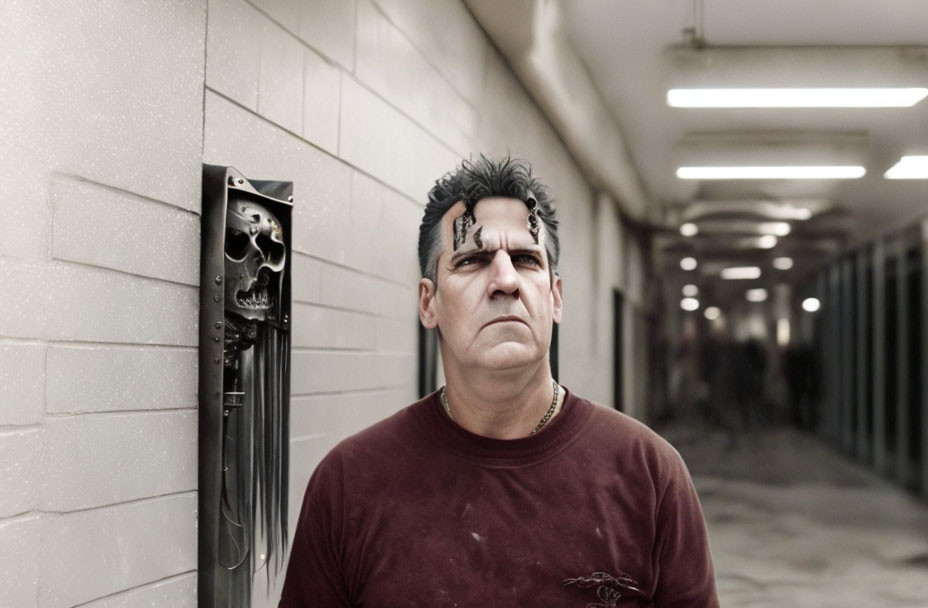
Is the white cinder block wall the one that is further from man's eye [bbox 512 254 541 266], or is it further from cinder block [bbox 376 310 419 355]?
man's eye [bbox 512 254 541 266]

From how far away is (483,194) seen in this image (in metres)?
1.26

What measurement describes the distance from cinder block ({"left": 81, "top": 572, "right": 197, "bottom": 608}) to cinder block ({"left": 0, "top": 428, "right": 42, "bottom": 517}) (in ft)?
0.66

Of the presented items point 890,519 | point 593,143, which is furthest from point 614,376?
point 890,519

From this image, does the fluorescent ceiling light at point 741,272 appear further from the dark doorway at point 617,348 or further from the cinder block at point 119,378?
the cinder block at point 119,378

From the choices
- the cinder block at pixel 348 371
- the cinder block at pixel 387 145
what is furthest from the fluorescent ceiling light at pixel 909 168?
the cinder block at pixel 348 371

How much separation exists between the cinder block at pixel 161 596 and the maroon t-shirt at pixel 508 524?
0.25 metres

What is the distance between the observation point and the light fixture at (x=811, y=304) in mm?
4426

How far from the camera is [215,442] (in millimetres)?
1481

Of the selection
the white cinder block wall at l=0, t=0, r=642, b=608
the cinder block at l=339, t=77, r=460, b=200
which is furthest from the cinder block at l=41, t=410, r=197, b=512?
the cinder block at l=339, t=77, r=460, b=200

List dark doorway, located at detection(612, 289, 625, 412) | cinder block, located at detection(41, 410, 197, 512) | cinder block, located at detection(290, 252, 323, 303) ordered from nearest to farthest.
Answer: cinder block, located at detection(41, 410, 197, 512)
cinder block, located at detection(290, 252, 323, 303)
dark doorway, located at detection(612, 289, 625, 412)

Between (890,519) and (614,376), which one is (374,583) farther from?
(890,519)

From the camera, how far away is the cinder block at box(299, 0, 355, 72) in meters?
1.85

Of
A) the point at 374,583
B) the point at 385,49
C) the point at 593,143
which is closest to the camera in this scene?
the point at 374,583

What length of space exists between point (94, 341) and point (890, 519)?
4224 mm
